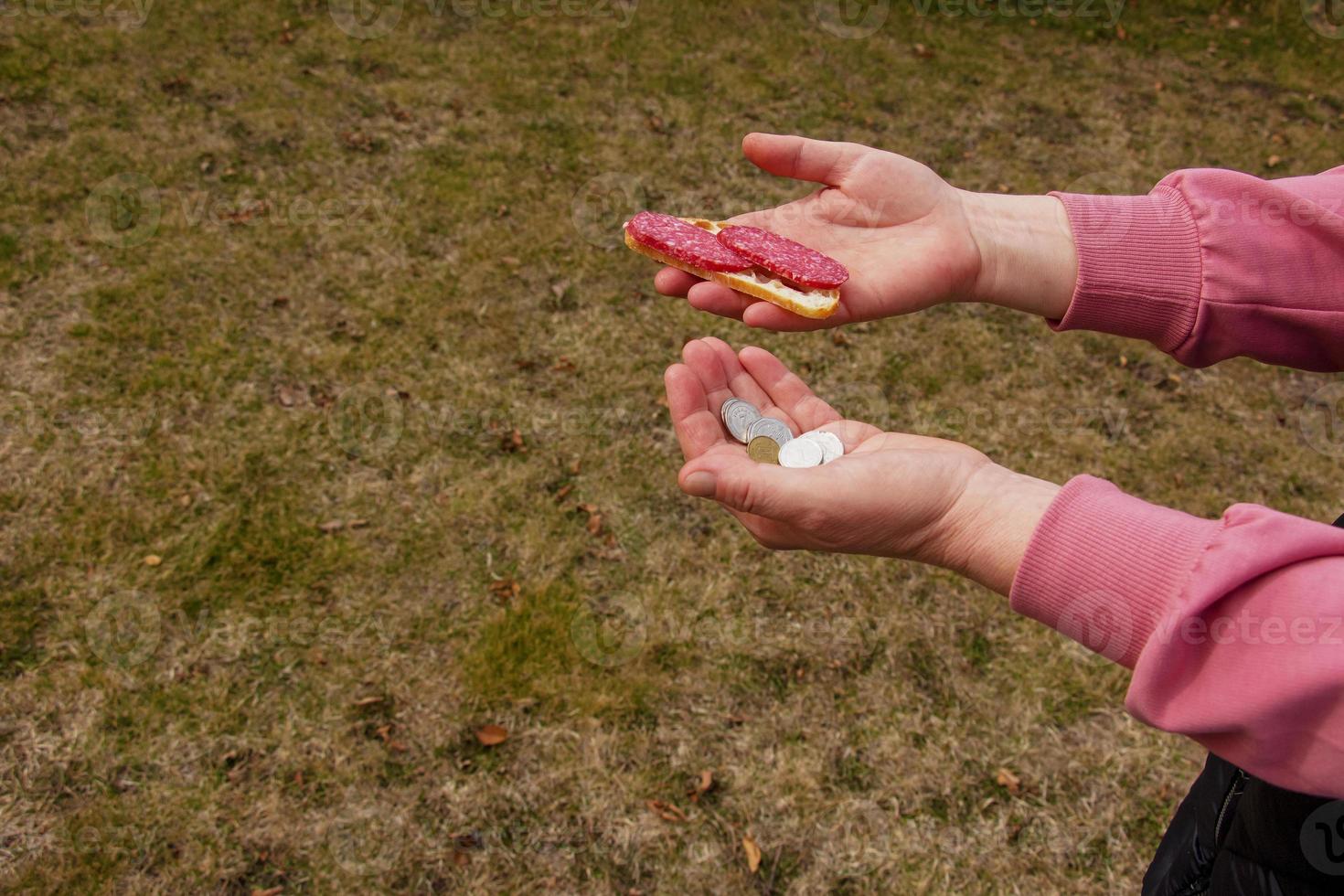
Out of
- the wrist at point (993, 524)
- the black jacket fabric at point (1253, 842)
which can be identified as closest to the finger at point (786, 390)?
the wrist at point (993, 524)

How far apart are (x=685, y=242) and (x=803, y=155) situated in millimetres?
620

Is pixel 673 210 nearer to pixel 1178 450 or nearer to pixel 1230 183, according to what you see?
pixel 1178 450

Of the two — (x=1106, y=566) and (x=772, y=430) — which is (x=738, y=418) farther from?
(x=1106, y=566)

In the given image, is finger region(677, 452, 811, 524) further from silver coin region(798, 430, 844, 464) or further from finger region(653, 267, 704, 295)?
finger region(653, 267, 704, 295)

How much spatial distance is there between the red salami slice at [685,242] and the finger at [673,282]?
0.63 feet

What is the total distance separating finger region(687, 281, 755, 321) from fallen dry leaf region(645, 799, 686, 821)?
2145 mm

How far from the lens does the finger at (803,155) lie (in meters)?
3.35

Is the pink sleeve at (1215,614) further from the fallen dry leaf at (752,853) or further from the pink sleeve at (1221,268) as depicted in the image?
the fallen dry leaf at (752,853)

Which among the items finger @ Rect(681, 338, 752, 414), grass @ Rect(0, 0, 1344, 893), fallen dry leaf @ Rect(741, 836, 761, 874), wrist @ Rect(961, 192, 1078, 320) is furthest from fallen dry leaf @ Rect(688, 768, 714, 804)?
wrist @ Rect(961, 192, 1078, 320)

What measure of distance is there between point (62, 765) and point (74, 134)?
4.76 m

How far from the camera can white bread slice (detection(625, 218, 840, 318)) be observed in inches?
132

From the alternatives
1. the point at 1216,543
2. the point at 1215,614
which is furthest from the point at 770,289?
the point at 1215,614

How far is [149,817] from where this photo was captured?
363 cm

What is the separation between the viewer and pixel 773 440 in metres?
3.20
